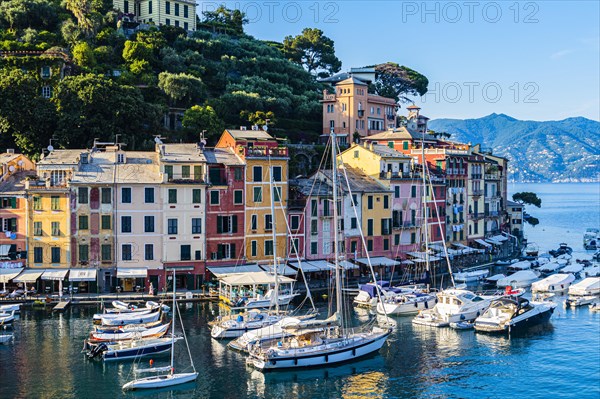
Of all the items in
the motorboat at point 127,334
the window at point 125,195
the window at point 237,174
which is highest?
the window at point 237,174

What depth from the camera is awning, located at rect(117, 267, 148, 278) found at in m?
68.6

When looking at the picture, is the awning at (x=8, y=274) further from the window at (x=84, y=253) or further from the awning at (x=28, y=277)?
the window at (x=84, y=253)

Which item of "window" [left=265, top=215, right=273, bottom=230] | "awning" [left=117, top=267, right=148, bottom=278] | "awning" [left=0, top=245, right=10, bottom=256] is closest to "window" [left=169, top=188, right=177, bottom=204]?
"awning" [left=117, top=267, right=148, bottom=278]

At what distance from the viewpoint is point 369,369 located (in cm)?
5047

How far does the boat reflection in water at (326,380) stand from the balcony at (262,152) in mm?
29038

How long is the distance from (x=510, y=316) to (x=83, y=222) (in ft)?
128

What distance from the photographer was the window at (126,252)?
70312 millimetres

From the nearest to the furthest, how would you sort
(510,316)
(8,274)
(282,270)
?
(510,316) → (8,274) → (282,270)

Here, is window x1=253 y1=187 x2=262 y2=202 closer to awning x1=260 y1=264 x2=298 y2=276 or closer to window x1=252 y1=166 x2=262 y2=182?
window x1=252 y1=166 x2=262 y2=182

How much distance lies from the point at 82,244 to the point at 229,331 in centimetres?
2083

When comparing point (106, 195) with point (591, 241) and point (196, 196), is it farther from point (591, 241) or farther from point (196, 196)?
point (591, 241)

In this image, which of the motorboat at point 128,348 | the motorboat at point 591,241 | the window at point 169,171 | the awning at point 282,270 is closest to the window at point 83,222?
the window at point 169,171

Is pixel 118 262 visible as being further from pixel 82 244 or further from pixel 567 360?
pixel 567 360

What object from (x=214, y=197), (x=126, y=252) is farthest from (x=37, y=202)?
(x=214, y=197)
